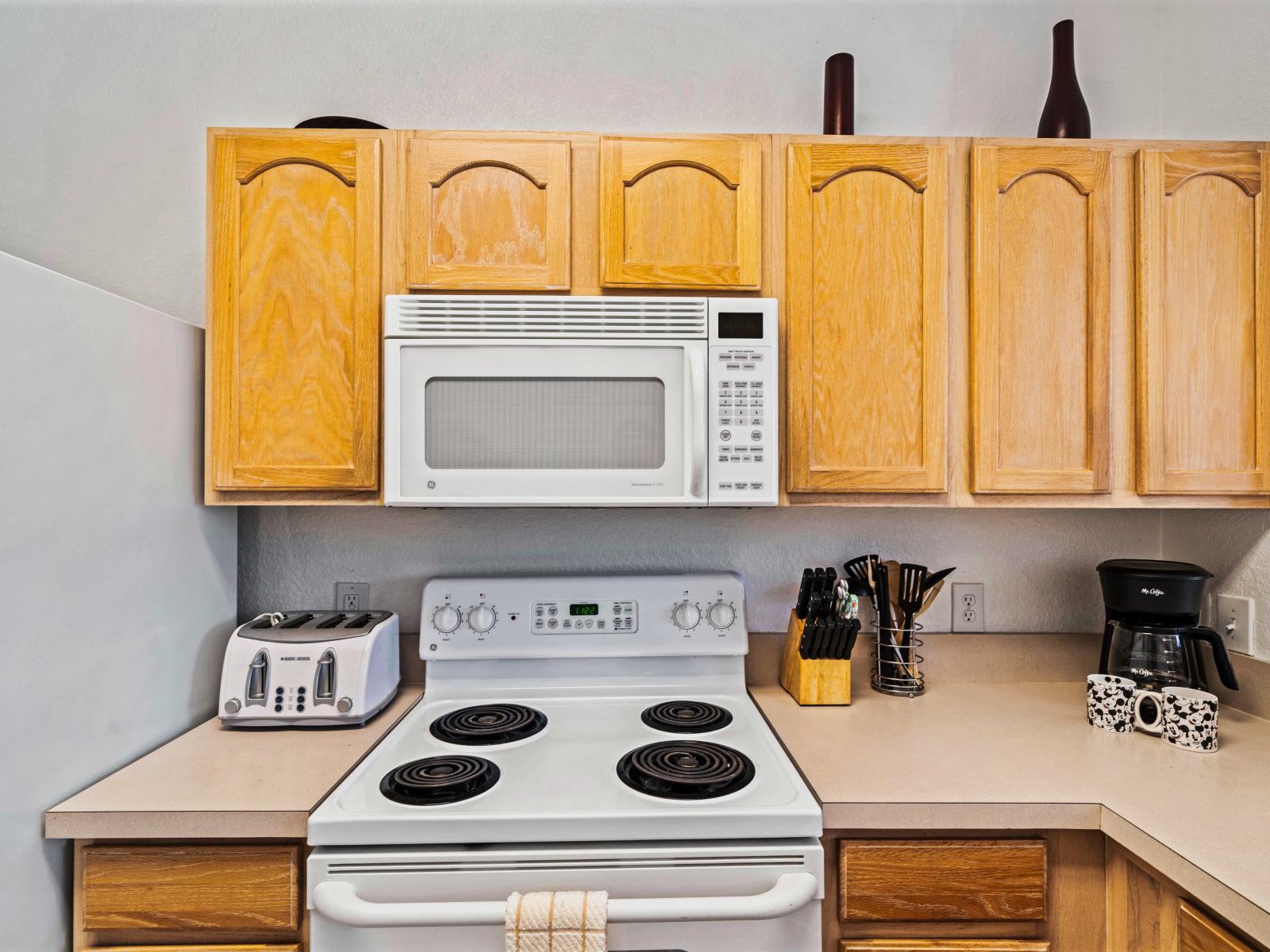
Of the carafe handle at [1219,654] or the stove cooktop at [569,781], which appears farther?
the carafe handle at [1219,654]

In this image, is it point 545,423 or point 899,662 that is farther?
point 899,662

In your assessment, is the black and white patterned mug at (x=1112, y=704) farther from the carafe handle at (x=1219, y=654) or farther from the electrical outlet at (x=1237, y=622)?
the electrical outlet at (x=1237, y=622)

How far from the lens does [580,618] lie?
161 centimetres

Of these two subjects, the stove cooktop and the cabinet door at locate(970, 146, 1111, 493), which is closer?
the stove cooktop

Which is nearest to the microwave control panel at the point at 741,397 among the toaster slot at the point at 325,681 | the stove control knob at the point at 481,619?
the stove control knob at the point at 481,619

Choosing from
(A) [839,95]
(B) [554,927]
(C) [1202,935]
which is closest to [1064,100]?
(A) [839,95]

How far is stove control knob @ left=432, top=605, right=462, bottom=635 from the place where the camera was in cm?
159

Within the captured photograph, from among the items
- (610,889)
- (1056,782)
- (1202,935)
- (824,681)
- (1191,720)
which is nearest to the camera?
(1202,935)

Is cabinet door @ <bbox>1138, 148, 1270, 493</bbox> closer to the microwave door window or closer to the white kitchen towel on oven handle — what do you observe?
the microwave door window

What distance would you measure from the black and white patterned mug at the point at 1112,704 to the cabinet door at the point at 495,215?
1.42 metres

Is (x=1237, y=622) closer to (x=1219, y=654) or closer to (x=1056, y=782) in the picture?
(x=1219, y=654)

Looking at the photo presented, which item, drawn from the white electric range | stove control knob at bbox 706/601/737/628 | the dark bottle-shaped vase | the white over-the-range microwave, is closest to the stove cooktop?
the white electric range

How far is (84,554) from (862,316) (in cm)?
154

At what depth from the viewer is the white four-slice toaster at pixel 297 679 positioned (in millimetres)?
1368
